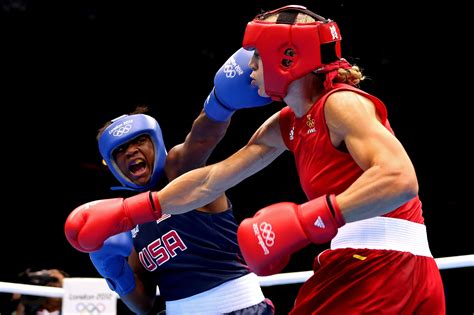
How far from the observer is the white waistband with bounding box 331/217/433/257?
73.2 inches

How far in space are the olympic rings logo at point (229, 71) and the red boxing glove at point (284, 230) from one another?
80cm

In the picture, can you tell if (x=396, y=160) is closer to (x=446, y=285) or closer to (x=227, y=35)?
(x=446, y=285)

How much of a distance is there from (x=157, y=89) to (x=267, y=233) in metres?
4.30

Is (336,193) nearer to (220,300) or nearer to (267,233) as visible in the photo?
(267,233)

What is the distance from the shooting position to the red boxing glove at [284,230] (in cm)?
170

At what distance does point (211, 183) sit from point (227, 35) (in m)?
3.86

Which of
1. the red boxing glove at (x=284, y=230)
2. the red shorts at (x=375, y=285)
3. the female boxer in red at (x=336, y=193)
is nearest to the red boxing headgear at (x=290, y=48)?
the female boxer in red at (x=336, y=193)

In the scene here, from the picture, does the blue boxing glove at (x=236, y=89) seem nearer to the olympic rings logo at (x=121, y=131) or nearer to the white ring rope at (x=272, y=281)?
the olympic rings logo at (x=121, y=131)

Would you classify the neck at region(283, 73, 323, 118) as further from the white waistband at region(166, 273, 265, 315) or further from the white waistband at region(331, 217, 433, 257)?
the white waistband at region(166, 273, 265, 315)

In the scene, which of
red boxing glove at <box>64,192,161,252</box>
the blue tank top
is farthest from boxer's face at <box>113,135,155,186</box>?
red boxing glove at <box>64,192,161,252</box>

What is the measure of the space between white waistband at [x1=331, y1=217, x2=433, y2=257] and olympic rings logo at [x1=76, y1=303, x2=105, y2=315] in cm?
148

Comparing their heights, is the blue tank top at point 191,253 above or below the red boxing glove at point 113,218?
below

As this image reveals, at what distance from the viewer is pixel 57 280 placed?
3742mm

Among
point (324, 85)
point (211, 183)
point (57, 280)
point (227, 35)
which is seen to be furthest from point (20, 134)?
point (324, 85)
